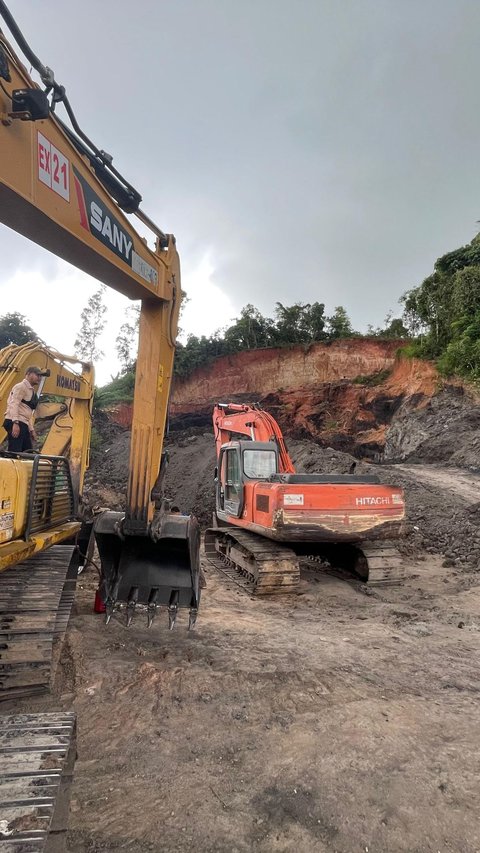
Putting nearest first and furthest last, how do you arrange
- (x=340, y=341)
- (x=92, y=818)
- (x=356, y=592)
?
1. (x=92, y=818)
2. (x=356, y=592)
3. (x=340, y=341)

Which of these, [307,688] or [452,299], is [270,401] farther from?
[307,688]

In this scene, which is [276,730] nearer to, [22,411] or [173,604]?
[173,604]

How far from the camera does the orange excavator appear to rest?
6395 mm

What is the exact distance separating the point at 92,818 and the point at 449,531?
27.5 feet

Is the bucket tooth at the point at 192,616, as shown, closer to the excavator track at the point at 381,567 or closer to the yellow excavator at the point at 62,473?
the yellow excavator at the point at 62,473

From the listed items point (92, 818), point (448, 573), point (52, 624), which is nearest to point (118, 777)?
point (92, 818)

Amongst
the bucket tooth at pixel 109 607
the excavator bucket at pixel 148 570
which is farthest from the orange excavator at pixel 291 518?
the bucket tooth at pixel 109 607

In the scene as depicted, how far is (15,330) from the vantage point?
28328mm

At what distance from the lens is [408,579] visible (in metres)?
7.35

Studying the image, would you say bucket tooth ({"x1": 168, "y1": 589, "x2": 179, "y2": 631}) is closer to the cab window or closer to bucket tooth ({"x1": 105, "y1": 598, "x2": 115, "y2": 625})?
bucket tooth ({"x1": 105, "y1": 598, "x2": 115, "y2": 625})

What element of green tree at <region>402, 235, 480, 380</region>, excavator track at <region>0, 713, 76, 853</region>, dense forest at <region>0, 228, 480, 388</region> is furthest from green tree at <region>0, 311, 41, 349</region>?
excavator track at <region>0, 713, 76, 853</region>

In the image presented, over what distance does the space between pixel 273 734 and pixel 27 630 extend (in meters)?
1.68

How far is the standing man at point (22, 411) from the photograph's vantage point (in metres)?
5.07

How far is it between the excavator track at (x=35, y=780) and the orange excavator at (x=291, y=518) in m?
4.43
